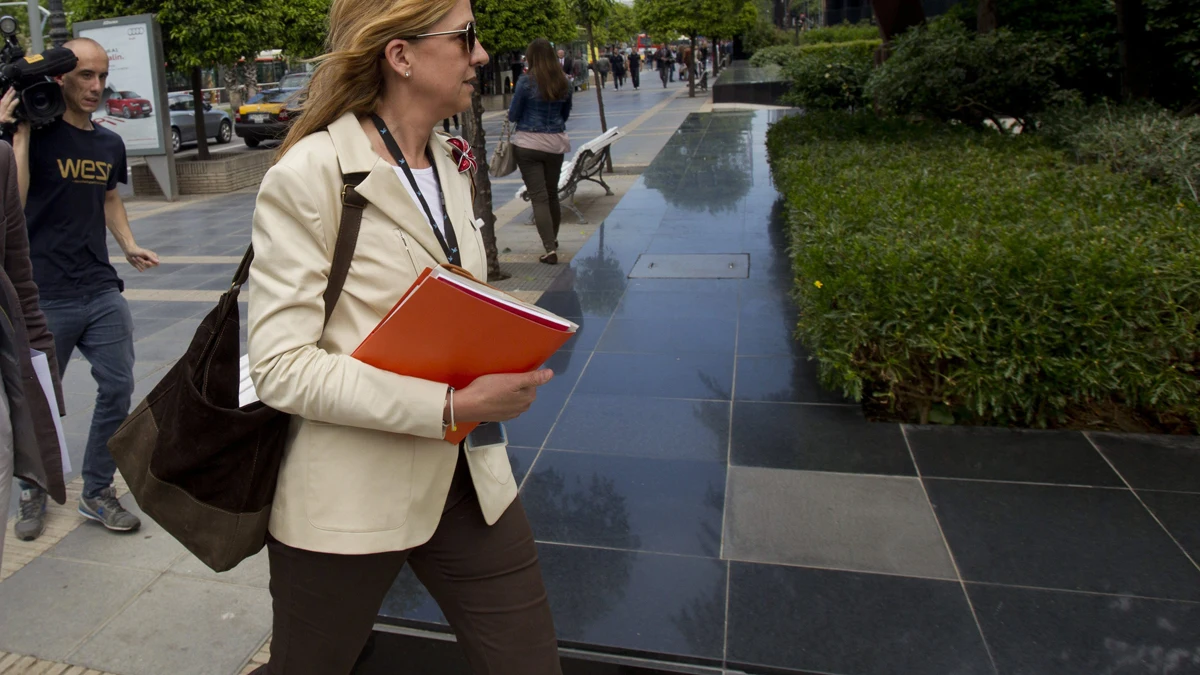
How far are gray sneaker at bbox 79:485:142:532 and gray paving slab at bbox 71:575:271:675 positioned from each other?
0.47m

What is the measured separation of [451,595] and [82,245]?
2444mm

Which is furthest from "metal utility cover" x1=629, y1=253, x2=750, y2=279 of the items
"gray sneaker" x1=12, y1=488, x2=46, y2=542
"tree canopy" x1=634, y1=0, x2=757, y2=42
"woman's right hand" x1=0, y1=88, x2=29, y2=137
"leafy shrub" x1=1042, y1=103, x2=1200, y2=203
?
"tree canopy" x1=634, y1=0, x2=757, y2=42

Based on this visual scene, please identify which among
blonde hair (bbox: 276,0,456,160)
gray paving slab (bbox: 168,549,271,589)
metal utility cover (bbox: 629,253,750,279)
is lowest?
gray paving slab (bbox: 168,549,271,589)

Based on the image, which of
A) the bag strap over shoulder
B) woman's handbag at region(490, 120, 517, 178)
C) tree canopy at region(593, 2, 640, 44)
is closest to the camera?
the bag strap over shoulder

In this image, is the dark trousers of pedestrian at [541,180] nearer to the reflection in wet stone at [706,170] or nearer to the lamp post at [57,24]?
the reflection in wet stone at [706,170]

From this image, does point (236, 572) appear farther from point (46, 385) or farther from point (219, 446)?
point (219, 446)

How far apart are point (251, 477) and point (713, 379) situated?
137 inches

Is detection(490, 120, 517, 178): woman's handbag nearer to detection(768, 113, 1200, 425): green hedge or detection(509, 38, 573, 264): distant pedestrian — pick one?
detection(509, 38, 573, 264): distant pedestrian

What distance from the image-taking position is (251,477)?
170cm

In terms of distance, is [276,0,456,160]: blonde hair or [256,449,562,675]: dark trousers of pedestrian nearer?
[276,0,456,160]: blonde hair

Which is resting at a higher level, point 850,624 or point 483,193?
point 483,193

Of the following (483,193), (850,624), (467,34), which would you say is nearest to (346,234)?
(467,34)

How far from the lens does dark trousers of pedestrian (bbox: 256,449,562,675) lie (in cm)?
179

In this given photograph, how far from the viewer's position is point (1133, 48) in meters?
9.45
